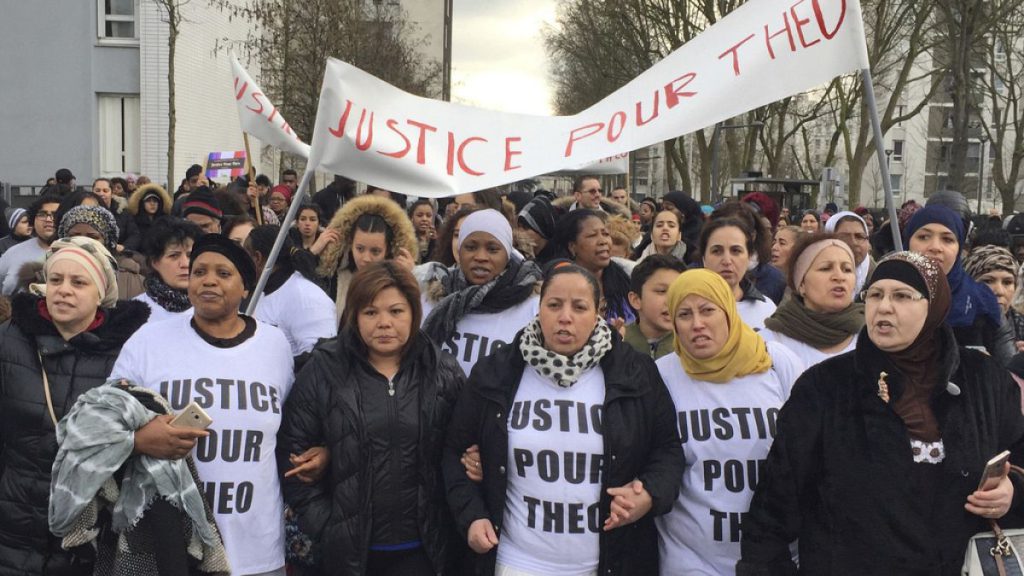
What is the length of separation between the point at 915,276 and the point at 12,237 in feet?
31.0

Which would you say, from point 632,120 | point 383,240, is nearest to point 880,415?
point 632,120

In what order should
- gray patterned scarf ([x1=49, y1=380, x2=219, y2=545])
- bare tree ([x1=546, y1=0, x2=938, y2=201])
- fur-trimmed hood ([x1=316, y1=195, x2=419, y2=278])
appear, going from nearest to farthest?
gray patterned scarf ([x1=49, y1=380, x2=219, y2=545]) < fur-trimmed hood ([x1=316, y1=195, x2=419, y2=278]) < bare tree ([x1=546, y1=0, x2=938, y2=201])

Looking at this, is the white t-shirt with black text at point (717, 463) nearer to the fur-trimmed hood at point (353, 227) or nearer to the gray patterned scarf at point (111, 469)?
the gray patterned scarf at point (111, 469)

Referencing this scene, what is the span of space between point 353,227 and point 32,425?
2.35m

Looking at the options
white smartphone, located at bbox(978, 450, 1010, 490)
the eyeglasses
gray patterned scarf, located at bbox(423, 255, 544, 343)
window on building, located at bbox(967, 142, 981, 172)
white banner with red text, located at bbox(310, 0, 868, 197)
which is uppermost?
window on building, located at bbox(967, 142, 981, 172)

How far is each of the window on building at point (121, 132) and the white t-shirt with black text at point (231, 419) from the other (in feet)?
78.8

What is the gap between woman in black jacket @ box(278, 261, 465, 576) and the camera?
13.0 feet

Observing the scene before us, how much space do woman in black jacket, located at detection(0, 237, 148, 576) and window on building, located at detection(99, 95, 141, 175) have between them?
A: 23521 mm

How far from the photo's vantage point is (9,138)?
2569 centimetres

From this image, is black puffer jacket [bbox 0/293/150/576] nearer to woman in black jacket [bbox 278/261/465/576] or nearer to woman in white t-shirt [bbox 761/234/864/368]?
woman in black jacket [bbox 278/261/465/576]

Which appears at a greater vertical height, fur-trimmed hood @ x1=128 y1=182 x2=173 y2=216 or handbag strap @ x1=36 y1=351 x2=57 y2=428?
fur-trimmed hood @ x1=128 y1=182 x2=173 y2=216

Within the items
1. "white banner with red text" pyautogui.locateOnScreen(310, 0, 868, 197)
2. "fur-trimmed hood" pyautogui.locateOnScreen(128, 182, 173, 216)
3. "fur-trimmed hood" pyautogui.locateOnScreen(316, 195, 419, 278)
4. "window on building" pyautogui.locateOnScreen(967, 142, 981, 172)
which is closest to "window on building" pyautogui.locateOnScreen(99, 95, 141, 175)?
"fur-trimmed hood" pyautogui.locateOnScreen(128, 182, 173, 216)

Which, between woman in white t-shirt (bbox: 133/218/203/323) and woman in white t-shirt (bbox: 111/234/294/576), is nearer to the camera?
woman in white t-shirt (bbox: 111/234/294/576)

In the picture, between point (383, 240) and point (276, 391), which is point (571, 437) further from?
point (383, 240)
